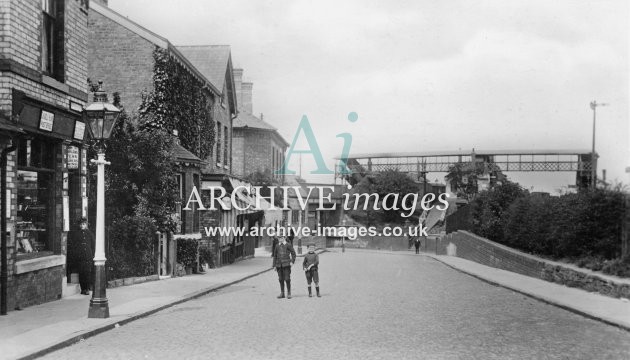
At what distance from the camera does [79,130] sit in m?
15.2

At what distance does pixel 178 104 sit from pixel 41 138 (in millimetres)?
10752

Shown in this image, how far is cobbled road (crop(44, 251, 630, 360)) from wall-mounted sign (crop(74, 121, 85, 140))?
433 cm

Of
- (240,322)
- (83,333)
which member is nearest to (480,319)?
(240,322)

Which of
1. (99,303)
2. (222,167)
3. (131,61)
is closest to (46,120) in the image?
(99,303)

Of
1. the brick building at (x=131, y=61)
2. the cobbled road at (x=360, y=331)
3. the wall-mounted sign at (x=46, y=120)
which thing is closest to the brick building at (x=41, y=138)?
the wall-mounted sign at (x=46, y=120)

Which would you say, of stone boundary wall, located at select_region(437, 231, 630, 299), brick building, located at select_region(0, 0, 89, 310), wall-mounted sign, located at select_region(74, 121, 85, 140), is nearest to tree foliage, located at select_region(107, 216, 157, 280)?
brick building, located at select_region(0, 0, 89, 310)

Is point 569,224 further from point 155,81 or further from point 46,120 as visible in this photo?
point 46,120

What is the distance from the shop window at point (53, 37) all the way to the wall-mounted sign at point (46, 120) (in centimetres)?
112

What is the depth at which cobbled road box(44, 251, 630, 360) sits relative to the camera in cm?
871

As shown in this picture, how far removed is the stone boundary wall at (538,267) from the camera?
1586 centimetres

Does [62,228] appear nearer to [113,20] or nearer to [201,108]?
[113,20]

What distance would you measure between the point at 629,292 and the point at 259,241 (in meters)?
32.5

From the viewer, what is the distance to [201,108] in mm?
27438

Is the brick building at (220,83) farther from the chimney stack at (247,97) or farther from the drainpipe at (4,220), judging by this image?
the drainpipe at (4,220)
